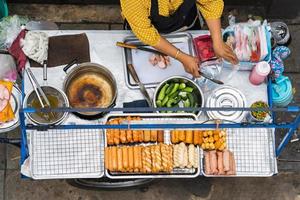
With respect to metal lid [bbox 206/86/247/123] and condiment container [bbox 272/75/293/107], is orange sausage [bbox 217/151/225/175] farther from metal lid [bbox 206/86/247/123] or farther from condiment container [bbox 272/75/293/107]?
condiment container [bbox 272/75/293/107]

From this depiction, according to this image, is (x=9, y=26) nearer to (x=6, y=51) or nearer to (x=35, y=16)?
(x=6, y=51)

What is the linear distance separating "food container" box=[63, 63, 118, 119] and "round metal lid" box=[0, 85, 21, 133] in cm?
45

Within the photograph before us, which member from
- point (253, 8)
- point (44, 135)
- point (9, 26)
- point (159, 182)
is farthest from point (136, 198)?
point (253, 8)

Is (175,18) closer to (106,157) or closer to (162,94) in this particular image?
(162,94)

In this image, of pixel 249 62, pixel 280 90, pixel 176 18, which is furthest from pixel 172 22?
pixel 280 90

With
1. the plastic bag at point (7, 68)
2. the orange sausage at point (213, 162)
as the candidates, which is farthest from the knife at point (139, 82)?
the plastic bag at point (7, 68)

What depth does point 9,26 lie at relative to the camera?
13.3 ft

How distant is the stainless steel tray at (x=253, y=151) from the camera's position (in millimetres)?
3357

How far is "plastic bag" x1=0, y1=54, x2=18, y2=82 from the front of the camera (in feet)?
13.0

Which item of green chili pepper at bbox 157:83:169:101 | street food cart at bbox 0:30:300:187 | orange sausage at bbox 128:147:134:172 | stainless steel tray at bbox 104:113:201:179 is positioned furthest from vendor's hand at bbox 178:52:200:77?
orange sausage at bbox 128:147:134:172

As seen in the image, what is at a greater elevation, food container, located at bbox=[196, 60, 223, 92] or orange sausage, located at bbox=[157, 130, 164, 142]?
food container, located at bbox=[196, 60, 223, 92]

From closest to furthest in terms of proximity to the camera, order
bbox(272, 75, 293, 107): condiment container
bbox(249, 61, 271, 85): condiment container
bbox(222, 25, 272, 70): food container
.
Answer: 1. bbox(249, 61, 271, 85): condiment container
2. bbox(222, 25, 272, 70): food container
3. bbox(272, 75, 293, 107): condiment container

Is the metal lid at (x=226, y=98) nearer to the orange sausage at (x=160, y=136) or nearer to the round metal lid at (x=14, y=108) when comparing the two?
the orange sausage at (x=160, y=136)

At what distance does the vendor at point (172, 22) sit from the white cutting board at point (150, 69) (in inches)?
9.1
